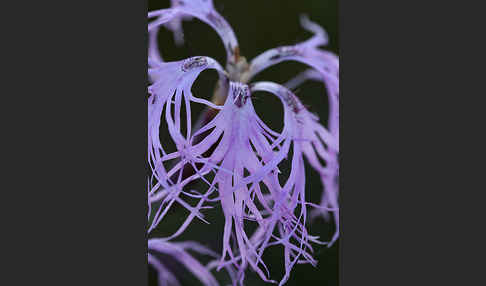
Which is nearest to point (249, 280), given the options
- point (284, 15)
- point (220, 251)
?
Result: point (220, 251)

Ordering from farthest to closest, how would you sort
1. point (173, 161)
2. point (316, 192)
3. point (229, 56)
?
point (316, 192), point (229, 56), point (173, 161)

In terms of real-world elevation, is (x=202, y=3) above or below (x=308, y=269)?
above

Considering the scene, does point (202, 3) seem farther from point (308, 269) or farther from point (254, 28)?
point (308, 269)

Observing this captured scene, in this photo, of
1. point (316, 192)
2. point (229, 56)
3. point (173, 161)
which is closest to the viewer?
point (173, 161)

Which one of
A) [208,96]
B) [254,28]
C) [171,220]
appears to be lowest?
[171,220]

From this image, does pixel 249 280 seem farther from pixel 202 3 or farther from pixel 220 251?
pixel 202 3

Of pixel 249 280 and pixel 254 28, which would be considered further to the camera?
pixel 254 28

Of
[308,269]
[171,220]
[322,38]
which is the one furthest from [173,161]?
[322,38]
